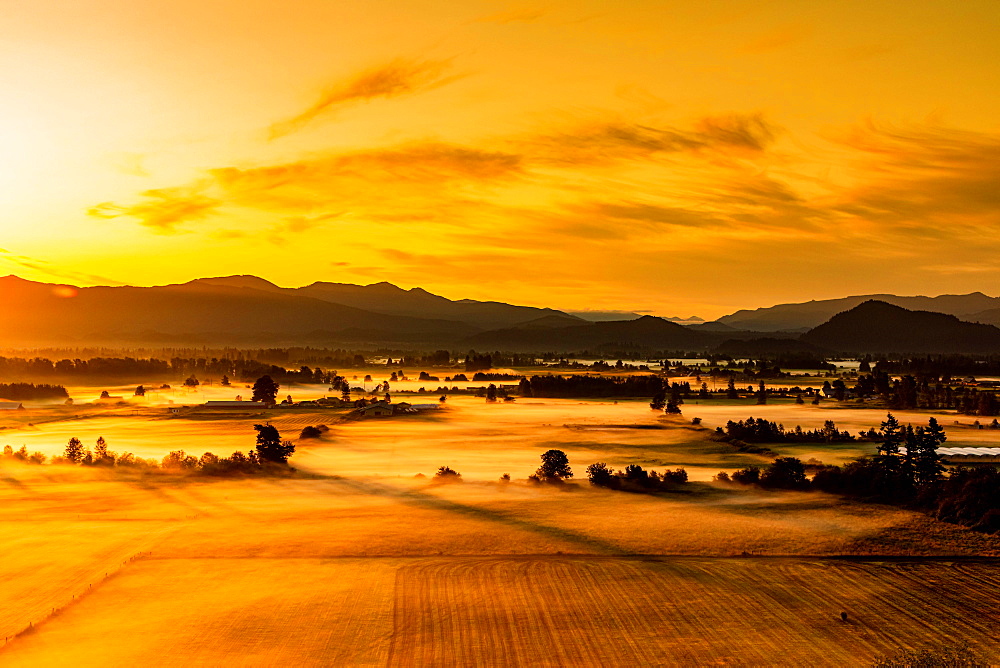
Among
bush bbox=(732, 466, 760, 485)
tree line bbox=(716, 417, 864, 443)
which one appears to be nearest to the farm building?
tree line bbox=(716, 417, 864, 443)

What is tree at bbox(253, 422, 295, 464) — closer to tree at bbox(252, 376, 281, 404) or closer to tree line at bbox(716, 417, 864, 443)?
tree line at bbox(716, 417, 864, 443)

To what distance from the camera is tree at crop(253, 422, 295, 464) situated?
91500 mm

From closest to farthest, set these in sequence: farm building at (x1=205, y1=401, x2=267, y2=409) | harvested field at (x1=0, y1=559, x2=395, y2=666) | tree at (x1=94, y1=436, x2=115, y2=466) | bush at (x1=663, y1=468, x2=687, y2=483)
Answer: harvested field at (x1=0, y1=559, x2=395, y2=666) < bush at (x1=663, y1=468, x2=687, y2=483) < tree at (x1=94, y1=436, x2=115, y2=466) < farm building at (x1=205, y1=401, x2=267, y2=409)

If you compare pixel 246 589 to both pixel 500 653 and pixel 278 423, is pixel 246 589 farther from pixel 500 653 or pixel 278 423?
pixel 278 423

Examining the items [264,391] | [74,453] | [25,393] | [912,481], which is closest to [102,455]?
[74,453]

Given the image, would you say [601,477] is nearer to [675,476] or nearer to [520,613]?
[675,476]

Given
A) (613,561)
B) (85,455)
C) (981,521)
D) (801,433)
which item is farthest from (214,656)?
(801,433)

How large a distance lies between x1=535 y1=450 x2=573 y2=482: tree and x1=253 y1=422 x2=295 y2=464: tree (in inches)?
1144

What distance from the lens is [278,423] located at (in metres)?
134

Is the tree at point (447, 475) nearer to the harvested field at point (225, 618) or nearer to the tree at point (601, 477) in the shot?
the tree at point (601, 477)

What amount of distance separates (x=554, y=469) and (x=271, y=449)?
3247cm

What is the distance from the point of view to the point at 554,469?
3209 inches

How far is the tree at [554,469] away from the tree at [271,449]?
2906cm

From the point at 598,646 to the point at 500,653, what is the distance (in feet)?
13.9
